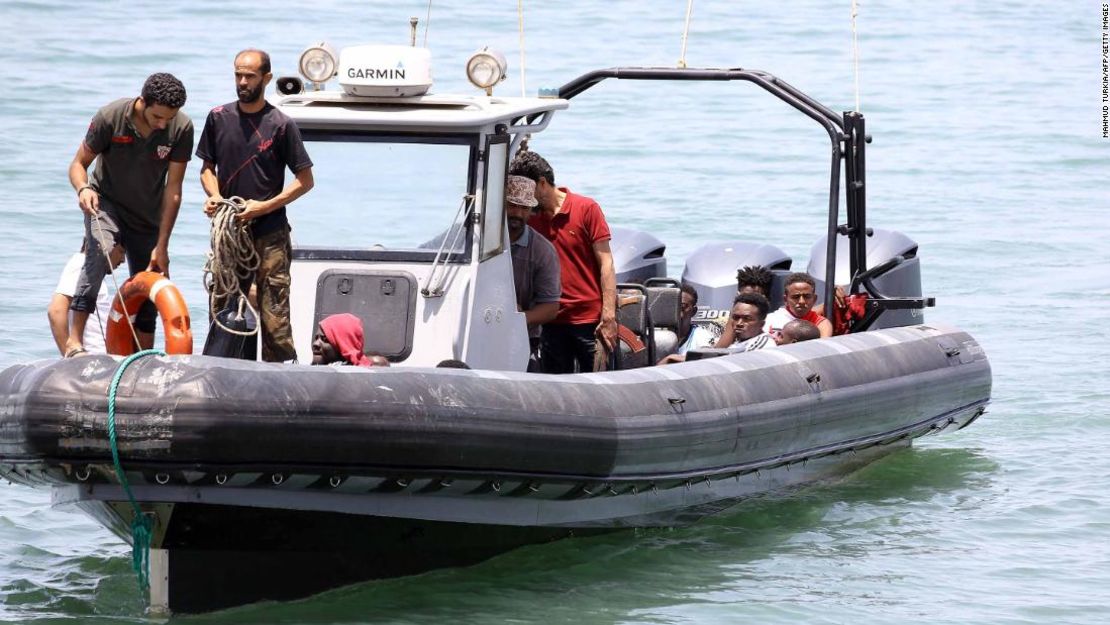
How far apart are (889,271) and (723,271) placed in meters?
0.98

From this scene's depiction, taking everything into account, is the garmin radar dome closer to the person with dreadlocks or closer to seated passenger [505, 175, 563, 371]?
seated passenger [505, 175, 563, 371]

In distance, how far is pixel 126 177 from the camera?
23.4 feet

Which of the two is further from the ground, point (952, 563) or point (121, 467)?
point (121, 467)

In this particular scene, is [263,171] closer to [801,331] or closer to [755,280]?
[801,331]

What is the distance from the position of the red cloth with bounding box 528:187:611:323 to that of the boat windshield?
81 cm

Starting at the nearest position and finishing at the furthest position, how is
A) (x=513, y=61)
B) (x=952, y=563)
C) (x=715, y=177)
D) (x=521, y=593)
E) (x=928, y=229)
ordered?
1. (x=521, y=593)
2. (x=952, y=563)
3. (x=928, y=229)
4. (x=715, y=177)
5. (x=513, y=61)

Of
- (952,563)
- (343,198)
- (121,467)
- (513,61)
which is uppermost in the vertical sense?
(513,61)

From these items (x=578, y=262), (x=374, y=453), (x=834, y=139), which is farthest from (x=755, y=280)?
(x=374, y=453)

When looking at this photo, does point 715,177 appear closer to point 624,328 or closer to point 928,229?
point 928,229

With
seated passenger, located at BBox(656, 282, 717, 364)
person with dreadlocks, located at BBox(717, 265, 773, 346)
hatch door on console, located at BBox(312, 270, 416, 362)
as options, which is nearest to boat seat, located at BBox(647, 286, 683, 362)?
seated passenger, located at BBox(656, 282, 717, 364)

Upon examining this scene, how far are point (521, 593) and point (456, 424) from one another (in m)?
1.22

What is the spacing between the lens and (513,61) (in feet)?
79.1

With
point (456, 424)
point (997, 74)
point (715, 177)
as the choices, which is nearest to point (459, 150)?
point (456, 424)

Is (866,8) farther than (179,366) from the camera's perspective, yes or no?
Yes
